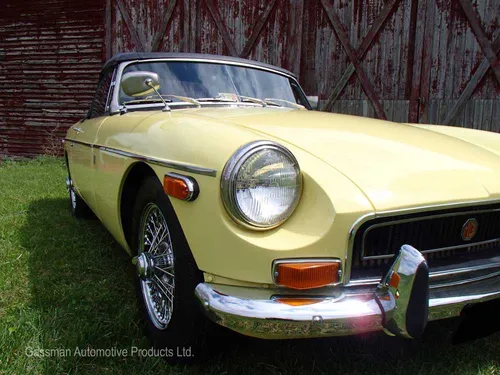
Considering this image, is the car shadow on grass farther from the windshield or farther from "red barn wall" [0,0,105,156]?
"red barn wall" [0,0,105,156]

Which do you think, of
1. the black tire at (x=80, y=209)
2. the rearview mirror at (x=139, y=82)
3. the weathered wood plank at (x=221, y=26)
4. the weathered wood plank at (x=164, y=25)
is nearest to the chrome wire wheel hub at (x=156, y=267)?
the rearview mirror at (x=139, y=82)

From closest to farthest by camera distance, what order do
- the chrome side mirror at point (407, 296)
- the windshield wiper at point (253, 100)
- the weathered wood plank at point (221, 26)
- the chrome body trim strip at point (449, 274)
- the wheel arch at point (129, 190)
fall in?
1. the chrome side mirror at point (407, 296)
2. the chrome body trim strip at point (449, 274)
3. the wheel arch at point (129, 190)
4. the windshield wiper at point (253, 100)
5. the weathered wood plank at point (221, 26)

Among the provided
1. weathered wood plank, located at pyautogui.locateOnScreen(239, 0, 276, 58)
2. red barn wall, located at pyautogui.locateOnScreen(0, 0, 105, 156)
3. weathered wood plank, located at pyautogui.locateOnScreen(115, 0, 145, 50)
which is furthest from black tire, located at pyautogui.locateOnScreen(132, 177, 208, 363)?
red barn wall, located at pyautogui.locateOnScreen(0, 0, 105, 156)

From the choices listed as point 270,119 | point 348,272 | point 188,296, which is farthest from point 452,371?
point 270,119

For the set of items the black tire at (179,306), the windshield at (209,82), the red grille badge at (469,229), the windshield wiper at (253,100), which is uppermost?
the windshield at (209,82)

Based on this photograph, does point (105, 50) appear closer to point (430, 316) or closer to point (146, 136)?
point (146, 136)

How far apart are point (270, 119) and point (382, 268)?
919 millimetres

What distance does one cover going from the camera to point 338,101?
6.98 m

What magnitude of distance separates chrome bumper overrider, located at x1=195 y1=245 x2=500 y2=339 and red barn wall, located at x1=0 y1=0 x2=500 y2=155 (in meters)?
5.40

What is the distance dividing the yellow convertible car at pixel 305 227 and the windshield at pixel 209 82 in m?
0.67

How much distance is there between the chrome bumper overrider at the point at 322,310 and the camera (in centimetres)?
135

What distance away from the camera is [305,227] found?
1438 millimetres

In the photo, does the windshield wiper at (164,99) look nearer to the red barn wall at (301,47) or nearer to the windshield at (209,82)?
the windshield at (209,82)

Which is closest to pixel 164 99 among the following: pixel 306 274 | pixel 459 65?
pixel 306 274
